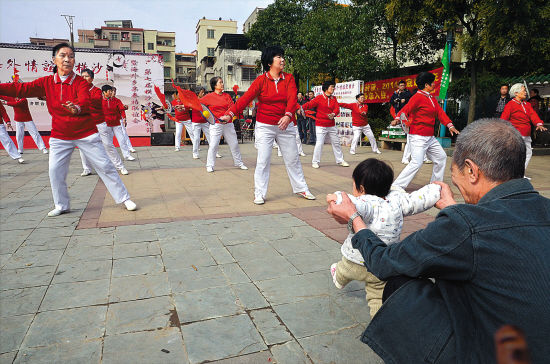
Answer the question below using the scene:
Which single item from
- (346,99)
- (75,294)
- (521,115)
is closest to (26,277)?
(75,294)

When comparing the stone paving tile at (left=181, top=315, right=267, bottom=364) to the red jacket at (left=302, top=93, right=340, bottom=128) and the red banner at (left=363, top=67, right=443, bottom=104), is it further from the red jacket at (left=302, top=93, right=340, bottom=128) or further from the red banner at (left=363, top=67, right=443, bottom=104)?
the red banner at (left=363, top=67, right=443, bottom=104)

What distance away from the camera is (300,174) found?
20.2 ft

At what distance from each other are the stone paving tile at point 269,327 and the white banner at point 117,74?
14.6 meters

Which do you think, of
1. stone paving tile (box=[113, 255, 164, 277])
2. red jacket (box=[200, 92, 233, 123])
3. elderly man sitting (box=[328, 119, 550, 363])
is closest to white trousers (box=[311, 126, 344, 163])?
red jacket (box=[200, 92, 233, 123])

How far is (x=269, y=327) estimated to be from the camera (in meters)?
2.45

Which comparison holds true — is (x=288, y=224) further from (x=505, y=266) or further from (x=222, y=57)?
(x=222, y=57)

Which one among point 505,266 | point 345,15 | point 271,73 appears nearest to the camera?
point 505,266

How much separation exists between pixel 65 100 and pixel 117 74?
11537 mm

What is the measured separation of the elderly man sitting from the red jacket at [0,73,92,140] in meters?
4.52

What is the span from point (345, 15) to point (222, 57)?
28.8m

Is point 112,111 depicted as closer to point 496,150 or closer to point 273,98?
point 273,98

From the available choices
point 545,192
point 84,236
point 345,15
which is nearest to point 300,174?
point 84,236

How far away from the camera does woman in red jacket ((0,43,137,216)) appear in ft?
15.9

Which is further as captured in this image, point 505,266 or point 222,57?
point 222,57
